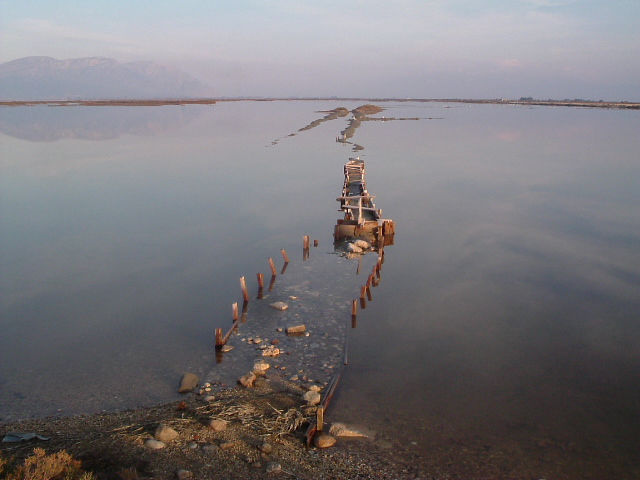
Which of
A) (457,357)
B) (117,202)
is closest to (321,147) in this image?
(117,202)

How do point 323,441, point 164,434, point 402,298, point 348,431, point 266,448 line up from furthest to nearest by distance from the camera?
point 402,298
point 348,431
point 323,441
point 164,434
point 266,448

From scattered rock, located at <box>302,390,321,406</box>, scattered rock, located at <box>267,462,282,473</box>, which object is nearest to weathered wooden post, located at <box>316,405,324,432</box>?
scattered rock, located at <box>302,390,321,406</box>

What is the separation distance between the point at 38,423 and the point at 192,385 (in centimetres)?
343

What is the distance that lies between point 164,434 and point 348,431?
3896 millimetres

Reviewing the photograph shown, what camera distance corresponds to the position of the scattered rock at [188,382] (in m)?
12.1

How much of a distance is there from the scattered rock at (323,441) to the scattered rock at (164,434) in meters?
2.91

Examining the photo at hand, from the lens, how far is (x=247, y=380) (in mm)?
12250

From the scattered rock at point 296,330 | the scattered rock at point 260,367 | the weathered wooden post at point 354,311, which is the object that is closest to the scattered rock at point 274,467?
the scattered rock at point 260,367

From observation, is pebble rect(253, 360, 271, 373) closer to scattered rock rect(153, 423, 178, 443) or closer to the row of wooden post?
the row of wooden post

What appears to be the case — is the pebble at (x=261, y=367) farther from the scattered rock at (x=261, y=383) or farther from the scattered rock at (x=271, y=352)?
the scattered rock at (x=271, y=352)

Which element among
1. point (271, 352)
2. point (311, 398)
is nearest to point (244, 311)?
point (271, 352)

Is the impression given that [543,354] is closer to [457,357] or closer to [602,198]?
[457,357]

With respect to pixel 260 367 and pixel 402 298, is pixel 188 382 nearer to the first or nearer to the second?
pixel 260 367

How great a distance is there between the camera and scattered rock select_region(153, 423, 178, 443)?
31.8 ft
